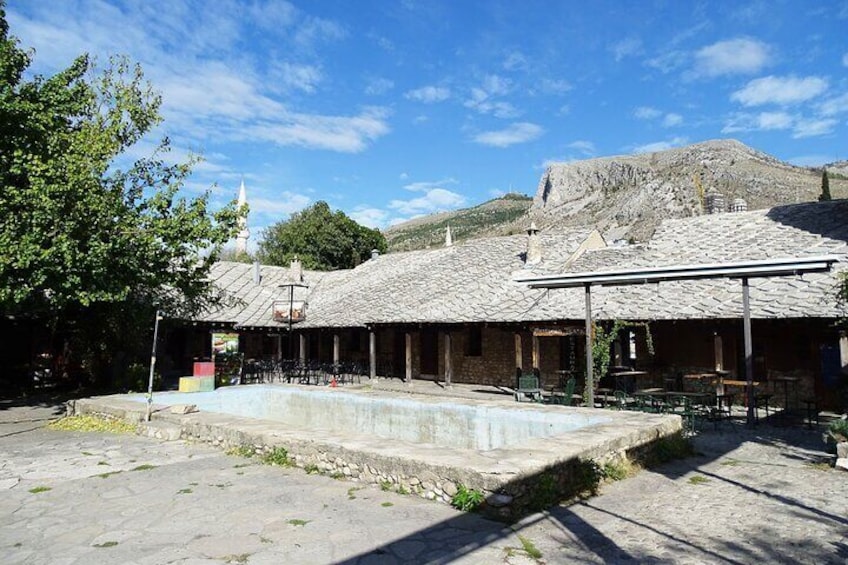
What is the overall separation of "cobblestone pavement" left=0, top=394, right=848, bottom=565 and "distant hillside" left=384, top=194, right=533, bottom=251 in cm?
6891

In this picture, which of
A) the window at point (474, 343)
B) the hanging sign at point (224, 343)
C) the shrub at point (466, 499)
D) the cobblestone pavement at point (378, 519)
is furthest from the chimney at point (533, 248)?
the shrub at point (466, 499)

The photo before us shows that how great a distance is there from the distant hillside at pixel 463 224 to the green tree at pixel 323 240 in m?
31.4

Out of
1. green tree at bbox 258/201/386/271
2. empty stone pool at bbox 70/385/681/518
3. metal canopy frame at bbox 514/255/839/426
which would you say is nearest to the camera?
empty stone pool at bbox 70/385/681/518

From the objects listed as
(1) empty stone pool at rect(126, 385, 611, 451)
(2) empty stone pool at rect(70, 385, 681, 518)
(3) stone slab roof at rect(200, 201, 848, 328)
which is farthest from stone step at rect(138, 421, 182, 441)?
(3) stone slab roof at rect(200, 201, 848, 328)

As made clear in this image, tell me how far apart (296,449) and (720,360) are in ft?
32.8

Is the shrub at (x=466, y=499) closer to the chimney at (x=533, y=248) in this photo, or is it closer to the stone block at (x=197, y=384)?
the stone block at (x=197, y=384)

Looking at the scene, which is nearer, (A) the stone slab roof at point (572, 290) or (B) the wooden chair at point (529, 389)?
(B) the wooden chair at point (529, 389)

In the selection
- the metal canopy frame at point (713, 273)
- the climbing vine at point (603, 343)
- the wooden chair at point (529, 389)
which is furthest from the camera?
the climbing vine at point (603, 343)

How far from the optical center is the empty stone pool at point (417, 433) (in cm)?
549

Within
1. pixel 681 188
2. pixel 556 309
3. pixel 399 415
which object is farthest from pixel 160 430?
pixel 681 188

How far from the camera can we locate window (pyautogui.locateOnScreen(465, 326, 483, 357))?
64.1 feet

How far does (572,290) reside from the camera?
1684cm

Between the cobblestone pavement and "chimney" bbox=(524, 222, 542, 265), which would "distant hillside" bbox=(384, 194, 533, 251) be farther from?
the cobblestone pavement

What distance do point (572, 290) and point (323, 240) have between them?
3012 centimetres
